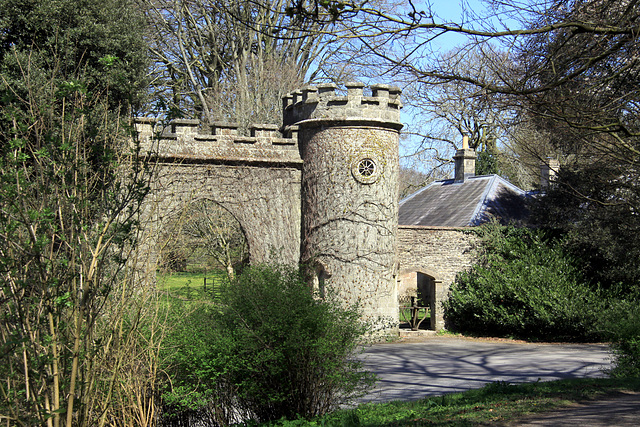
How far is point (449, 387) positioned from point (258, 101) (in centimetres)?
1490

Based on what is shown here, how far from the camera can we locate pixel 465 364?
1288 centimetres

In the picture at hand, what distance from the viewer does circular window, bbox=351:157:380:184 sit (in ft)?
49.1

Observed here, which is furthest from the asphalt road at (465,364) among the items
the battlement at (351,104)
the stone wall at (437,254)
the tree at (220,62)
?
the tree at (220,62)

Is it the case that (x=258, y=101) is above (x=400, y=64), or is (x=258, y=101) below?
above

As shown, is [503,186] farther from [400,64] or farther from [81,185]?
[81,185]

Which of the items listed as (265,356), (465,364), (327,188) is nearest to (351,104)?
(327,188)

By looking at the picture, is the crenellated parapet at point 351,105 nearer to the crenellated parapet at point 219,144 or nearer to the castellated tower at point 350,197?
the castellated tower at point 350,197

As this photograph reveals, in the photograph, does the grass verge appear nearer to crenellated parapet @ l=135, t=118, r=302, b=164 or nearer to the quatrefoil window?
the quatrefoil window

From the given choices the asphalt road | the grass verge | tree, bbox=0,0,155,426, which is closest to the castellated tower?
the asphalt road

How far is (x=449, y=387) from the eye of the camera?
10.3 m

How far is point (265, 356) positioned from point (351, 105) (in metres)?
8.75

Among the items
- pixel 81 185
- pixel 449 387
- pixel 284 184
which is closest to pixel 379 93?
pixel 284 184

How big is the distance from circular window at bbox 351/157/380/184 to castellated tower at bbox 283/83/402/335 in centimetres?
2

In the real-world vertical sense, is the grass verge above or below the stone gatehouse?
below
